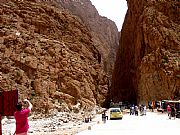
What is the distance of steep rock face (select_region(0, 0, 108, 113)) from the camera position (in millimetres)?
53406

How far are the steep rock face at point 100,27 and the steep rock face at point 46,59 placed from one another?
47.5m

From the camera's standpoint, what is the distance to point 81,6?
136625 millimetres

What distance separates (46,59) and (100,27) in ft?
262

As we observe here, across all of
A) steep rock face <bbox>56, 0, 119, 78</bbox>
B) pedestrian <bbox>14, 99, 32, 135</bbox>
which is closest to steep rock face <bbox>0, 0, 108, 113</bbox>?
pedestrian <bbox>14, 99, 32, 135</bbox>

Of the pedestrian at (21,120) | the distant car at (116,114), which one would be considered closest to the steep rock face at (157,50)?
the distant car at (116,114)

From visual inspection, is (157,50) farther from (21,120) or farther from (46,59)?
(21,120)

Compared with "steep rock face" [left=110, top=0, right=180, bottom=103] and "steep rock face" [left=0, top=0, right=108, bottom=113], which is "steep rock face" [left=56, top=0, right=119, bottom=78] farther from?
"steep rock face" [left=0, top=0, right=108, bottom=113]

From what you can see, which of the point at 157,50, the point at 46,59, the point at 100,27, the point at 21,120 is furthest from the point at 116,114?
the point at 100,27

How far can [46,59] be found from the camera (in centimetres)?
5816

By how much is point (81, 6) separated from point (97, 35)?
17.8 meters

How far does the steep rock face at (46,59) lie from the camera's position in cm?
5341

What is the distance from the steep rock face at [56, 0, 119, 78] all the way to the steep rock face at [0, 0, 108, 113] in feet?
156

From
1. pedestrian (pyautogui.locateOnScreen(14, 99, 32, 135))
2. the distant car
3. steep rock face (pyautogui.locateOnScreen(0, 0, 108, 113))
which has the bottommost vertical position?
the distant car

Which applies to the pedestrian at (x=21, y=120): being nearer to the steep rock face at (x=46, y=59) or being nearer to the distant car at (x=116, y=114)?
the distant car at (x=116, y=114)
